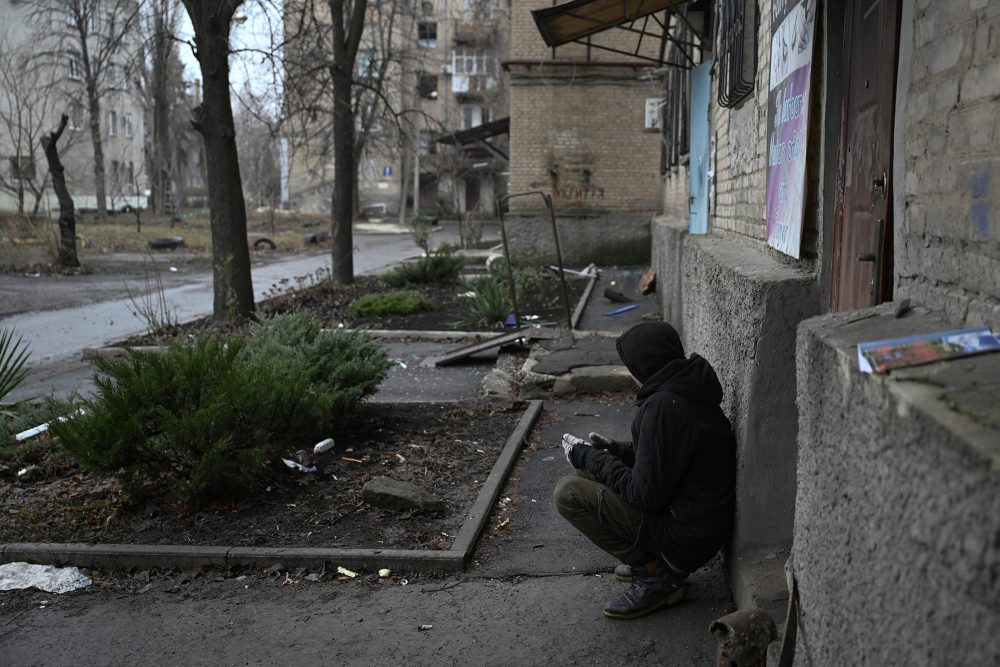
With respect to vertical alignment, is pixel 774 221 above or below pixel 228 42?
below

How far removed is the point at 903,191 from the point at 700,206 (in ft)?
22.8

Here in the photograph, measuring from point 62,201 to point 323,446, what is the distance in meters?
17.1

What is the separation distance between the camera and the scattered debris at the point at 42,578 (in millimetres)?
4316

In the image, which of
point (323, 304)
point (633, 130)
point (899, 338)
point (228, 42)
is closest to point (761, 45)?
point (899, 338)

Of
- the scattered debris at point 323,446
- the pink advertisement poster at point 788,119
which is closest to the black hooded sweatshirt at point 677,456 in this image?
the pink advertisement poster at point 788,119

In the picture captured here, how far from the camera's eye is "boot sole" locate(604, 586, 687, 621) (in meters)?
3.71

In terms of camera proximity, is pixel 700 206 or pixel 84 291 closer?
pixel 700 206

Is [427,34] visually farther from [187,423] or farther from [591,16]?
[187,423]

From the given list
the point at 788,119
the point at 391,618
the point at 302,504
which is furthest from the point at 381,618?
the point at 788,119

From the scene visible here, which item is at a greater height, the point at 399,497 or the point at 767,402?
the point at 767,402

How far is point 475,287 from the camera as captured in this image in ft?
43.2

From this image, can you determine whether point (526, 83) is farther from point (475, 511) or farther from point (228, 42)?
point (475, 511)

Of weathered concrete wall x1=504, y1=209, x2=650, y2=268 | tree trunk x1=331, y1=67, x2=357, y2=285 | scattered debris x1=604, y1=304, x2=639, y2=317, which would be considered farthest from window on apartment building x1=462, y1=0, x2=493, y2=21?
scattered debris x1=604, y1=304, x2=639, y2=317

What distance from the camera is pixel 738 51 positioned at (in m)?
6.23
